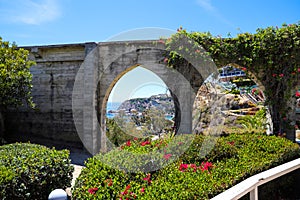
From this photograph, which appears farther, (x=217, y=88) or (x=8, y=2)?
(x=217, y=88)

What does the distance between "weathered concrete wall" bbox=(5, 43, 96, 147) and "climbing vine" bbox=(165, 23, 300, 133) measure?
3304 mm

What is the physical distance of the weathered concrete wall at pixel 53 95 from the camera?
6.83 m

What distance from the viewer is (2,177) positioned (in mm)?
2518

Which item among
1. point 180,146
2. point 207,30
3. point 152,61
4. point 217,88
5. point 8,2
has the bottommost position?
point 180,146

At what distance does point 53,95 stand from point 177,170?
18.9 ft

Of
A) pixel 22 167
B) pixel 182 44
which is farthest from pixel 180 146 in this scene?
pixel 182 44

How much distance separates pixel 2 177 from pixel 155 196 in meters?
1.83

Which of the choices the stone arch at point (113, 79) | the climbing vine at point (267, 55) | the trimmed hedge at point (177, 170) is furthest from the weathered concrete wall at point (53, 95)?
the trimmed hedge at point (177, 170)

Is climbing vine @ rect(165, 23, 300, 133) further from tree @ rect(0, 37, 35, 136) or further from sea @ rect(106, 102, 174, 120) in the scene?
tree @ rect(0, 37, 35, 136)

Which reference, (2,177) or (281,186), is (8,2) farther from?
(281,186)

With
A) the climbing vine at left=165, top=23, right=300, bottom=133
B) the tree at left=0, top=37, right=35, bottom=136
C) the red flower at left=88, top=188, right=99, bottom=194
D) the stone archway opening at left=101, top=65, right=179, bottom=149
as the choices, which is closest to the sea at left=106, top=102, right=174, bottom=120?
the stone archway opening at left=101, top=65, right=179, bottom=149

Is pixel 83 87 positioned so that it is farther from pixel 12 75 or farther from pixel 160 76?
pixel 160 76

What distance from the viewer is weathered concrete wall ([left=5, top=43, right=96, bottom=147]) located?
6.83 m

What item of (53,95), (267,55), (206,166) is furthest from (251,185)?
(53,95)
